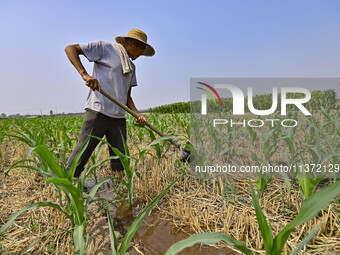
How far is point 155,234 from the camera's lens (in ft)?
4.60

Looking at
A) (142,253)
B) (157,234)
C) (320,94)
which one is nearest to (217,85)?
(157,234)

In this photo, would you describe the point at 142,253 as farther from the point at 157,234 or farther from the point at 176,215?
the point at 176,215

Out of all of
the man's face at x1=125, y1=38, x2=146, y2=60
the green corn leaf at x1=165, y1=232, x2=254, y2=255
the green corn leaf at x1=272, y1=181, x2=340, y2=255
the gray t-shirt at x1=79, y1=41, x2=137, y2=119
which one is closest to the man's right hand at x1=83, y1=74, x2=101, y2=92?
the gray t-shirt at x1=79, y1=41, x2=137, y2=119

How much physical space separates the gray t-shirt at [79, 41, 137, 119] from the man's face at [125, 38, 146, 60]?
20 cm

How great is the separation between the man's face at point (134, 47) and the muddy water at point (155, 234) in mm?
1574

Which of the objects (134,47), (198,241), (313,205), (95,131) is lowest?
(198,241)

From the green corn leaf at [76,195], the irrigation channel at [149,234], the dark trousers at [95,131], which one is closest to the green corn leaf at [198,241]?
the irrigation channel at [149,234]

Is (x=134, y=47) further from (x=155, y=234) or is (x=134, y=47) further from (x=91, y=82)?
(x=155, y=234)

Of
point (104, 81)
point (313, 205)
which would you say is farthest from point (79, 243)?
point (104, 81)

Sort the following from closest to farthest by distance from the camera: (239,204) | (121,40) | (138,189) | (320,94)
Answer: (239,204) < (138,189) < (121,40) < (320,94)

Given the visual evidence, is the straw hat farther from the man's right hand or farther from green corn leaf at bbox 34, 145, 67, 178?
green corn leaf at bbox 34, 145, 67, 178

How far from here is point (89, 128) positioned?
2.11m

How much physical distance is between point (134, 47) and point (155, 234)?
1.81 meters

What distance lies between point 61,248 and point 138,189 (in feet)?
2.46
